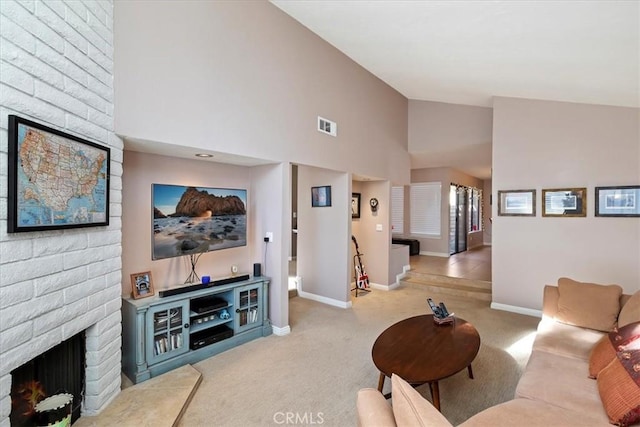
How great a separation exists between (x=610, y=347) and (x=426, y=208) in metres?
6.59

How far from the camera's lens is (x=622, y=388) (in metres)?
1.67

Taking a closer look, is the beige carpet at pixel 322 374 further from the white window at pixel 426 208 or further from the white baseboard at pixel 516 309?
the white window at pixel 426 208

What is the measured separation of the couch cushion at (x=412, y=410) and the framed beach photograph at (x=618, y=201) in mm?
4399

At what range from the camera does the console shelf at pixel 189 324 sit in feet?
8.81

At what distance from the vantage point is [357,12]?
3.17m

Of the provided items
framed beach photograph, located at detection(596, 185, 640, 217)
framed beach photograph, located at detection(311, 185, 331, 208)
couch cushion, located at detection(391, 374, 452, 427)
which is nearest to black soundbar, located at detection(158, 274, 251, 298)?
framed beach photograph, located at detection(311, 185, 331, 208)

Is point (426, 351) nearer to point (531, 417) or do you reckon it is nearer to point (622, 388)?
point (531, 417)

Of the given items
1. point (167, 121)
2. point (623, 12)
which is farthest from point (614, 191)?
point (167, 121)

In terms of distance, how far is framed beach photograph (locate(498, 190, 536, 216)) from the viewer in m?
4.46

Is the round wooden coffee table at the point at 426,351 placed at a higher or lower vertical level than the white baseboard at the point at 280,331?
higher

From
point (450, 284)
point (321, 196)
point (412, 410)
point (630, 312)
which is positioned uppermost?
point (321, 196)

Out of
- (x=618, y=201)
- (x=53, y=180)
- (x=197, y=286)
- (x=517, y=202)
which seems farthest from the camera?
(x=517, y=202)

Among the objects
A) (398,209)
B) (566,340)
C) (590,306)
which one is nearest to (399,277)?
(398,209)

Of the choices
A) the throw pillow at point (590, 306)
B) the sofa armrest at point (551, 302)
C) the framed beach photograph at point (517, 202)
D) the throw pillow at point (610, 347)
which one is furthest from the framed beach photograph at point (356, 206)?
the throw pillow at point (610, 347)
